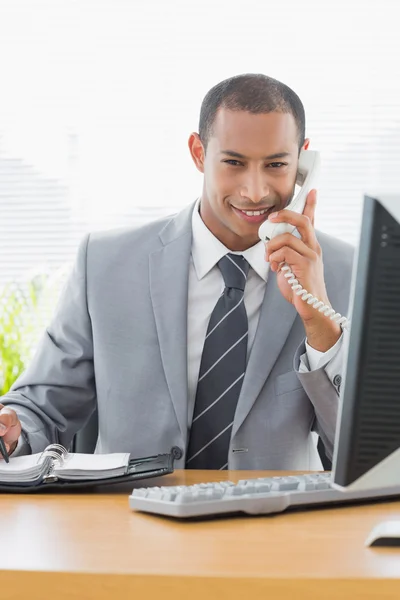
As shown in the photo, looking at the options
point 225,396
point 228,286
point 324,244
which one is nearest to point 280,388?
point 225,396

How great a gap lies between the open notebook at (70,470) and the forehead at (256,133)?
71 cm

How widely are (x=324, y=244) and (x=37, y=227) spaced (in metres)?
1.97

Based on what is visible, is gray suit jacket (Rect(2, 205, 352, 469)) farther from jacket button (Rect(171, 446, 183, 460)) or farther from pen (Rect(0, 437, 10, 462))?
pen (Rect(0, 437, 10, 462))

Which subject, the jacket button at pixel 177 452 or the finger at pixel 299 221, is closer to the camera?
the finger at pixel 299 221

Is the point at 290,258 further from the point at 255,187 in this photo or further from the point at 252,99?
the point at 252,99

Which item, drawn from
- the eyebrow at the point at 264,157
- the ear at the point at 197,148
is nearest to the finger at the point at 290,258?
the eyebrow at the point at 264,157

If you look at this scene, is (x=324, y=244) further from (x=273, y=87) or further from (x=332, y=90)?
(x=332, y=90)

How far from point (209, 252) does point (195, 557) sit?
1119mm

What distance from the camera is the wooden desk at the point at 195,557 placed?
2.50 ft

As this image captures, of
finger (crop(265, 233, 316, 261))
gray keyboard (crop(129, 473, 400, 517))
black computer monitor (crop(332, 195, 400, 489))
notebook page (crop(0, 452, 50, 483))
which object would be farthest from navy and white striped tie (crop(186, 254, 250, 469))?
black computer monitor (crop(332, 195, 400, 489))

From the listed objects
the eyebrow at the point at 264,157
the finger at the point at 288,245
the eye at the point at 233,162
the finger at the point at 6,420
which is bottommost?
the finger at the point at 6,420

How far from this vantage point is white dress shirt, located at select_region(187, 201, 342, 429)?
5.95 feet

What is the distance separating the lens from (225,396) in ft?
5.75

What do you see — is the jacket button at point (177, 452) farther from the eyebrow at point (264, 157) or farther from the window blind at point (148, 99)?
the window blind at point (148, 99)
